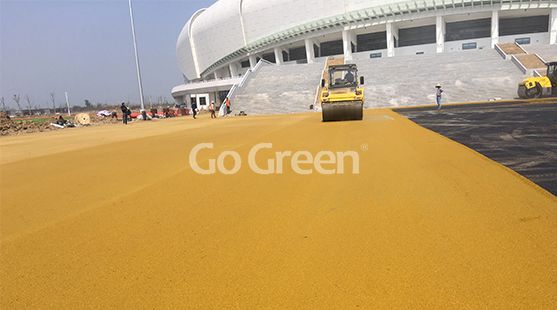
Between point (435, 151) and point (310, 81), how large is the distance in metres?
29.3

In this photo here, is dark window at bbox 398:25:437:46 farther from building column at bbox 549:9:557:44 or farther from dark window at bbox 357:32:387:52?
building column at bbox 549:9:557:44

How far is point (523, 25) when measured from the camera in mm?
49125

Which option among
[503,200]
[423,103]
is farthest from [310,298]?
[423,103]

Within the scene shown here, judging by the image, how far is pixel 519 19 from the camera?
4916 centimetres

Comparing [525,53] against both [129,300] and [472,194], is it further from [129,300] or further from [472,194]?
[129,300]

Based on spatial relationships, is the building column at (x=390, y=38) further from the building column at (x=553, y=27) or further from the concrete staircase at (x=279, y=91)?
the building column at (x=553, y=27)

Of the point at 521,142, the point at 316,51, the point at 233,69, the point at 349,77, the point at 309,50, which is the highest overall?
the point at 316,51

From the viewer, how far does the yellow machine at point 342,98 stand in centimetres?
1612

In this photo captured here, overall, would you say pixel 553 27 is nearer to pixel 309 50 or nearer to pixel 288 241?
pixel 309 50

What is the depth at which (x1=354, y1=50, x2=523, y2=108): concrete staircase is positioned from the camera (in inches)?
1104

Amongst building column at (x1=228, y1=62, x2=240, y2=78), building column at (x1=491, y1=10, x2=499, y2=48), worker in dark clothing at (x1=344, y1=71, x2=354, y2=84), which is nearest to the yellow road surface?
worker in dark clothing at (x1=344, y1=71, x2=354, y2=84)

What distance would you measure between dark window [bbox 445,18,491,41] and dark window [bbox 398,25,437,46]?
223cm

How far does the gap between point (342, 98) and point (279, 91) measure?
18943 millimetres

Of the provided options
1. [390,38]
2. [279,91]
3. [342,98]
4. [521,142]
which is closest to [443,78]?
[279,91]
